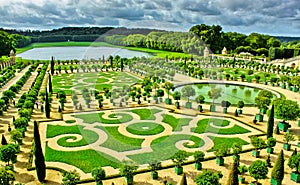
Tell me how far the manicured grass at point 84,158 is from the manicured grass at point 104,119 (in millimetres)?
8018

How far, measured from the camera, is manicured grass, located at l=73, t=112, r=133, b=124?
1289 inches

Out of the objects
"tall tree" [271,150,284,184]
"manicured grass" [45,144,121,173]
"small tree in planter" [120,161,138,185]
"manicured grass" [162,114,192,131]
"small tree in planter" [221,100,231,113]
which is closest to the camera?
"tall tree" [271,150,284,184]

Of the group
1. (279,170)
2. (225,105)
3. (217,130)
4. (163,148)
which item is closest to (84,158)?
(163,148)

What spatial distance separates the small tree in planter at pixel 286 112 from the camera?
93.5 ft

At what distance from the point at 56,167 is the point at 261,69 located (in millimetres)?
63924

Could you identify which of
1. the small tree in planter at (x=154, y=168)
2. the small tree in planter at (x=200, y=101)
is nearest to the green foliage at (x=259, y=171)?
the small tree in planter at (x=154, y=168)

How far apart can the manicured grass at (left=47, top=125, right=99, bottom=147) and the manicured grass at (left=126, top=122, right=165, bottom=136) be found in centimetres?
385

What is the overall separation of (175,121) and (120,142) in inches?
321

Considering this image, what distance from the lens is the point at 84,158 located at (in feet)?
77.4

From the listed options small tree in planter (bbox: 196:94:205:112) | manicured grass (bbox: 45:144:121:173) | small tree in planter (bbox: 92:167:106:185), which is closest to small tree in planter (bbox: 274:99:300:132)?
small tree in planter (bbox: 196:94:205:112)

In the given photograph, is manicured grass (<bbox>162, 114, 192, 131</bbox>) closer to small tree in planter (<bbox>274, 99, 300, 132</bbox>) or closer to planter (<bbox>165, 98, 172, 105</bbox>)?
planter (<bbox>165, 98, 172, 105</bbox>)

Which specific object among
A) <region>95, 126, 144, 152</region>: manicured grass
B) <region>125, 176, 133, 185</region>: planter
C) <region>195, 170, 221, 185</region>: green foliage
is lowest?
<region>125, 176, 133, 185</region>: planter

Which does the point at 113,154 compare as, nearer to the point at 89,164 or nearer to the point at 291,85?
the point at 89,164

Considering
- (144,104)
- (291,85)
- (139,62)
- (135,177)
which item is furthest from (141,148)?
(139,62)
